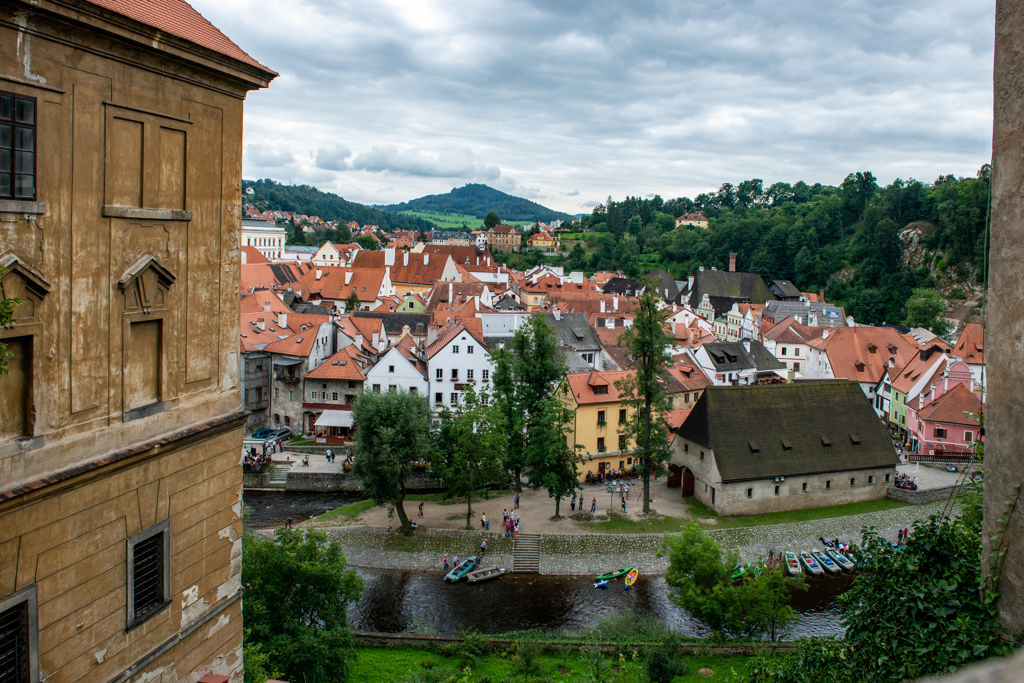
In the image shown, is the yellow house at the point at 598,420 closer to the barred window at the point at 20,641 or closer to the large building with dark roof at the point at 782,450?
the large building with dark roof at the point at 782,450

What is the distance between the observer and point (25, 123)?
640cm

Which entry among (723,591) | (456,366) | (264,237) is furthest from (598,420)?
(264,237)

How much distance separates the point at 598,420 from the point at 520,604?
489 inches

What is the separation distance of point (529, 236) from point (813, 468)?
120995mm

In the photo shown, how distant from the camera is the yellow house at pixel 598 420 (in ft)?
111

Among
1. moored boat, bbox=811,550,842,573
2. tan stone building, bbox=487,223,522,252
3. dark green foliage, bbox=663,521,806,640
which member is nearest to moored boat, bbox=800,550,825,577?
moored boat, bbox=811,550,842,573

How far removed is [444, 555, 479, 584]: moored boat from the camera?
82.3ft

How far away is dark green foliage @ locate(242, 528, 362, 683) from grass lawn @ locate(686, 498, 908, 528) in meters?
16.9

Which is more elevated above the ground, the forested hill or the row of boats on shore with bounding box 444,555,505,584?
the forested hill

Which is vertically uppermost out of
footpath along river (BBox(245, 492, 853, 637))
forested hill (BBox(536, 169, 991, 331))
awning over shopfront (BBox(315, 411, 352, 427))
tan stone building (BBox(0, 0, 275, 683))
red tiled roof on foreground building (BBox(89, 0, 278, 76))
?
forested hill (BBox(536, 169, 991, 331))

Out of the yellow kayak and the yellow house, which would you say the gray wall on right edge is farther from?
the yellow house

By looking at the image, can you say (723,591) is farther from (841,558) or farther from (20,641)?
(20,641)

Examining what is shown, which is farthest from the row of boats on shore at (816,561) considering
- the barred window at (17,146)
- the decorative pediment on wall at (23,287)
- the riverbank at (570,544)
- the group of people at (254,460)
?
the barred window at (17,146)

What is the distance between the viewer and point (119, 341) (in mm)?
7715
